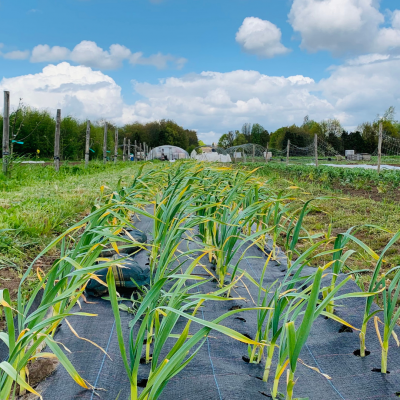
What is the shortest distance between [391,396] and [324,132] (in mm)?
56776

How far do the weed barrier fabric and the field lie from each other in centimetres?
4

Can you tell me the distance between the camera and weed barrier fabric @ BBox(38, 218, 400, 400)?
122 centimetres

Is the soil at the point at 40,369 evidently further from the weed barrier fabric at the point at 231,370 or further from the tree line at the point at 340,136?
the tree line at the point at 340,136

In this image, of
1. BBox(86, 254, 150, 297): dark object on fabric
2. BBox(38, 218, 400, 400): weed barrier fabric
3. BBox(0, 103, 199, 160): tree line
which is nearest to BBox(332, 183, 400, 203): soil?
BBox(38, 218, 400, 400): weed barrier fabric

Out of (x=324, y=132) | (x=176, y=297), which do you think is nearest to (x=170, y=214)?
(x=176, y=297)

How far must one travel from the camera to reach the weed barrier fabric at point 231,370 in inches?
47.9

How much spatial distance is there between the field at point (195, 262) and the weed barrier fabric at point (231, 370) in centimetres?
4

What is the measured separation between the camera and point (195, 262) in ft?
4.27

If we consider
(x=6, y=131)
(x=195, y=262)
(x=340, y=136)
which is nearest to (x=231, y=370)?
(x=195, y=262)

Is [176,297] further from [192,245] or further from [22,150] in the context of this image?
[22,150]

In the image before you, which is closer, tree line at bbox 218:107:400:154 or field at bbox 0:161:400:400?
field at bbox 0:161:400:400

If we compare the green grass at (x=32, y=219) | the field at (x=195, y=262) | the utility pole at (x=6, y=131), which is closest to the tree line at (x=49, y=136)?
the utility pole at (x=6, y=131)

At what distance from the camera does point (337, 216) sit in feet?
14.5

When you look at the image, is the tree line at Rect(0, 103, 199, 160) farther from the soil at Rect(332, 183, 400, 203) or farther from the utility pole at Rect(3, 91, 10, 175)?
the soil at Rect(332, 183, 400, 203)
